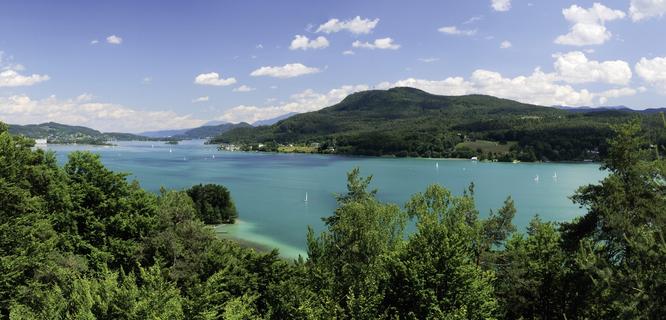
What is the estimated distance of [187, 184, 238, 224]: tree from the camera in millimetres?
63969

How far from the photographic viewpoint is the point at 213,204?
65938 mm

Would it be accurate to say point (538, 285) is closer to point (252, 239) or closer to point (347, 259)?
point (347, 259)

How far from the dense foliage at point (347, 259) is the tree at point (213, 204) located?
36849 mm

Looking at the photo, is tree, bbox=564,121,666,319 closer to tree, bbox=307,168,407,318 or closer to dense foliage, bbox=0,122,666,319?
dense foliage, bbox=0,122,666,319

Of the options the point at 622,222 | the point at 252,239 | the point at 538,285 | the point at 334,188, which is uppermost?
the point at 622,222

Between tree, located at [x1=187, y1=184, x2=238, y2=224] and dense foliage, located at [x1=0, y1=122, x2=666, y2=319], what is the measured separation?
121ft

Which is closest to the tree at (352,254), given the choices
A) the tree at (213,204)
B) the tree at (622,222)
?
the tree at (622,222)

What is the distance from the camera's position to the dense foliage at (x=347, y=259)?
466 inches

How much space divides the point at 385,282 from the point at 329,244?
4.30m

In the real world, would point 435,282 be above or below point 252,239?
above

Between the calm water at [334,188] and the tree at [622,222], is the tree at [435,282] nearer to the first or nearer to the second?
the tree at [622,222]

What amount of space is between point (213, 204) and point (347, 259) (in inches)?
1980

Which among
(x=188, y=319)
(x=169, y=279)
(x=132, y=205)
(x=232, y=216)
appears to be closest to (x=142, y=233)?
(x=132, y=205)

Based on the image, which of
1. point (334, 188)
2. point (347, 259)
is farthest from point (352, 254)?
point (334, 188)
